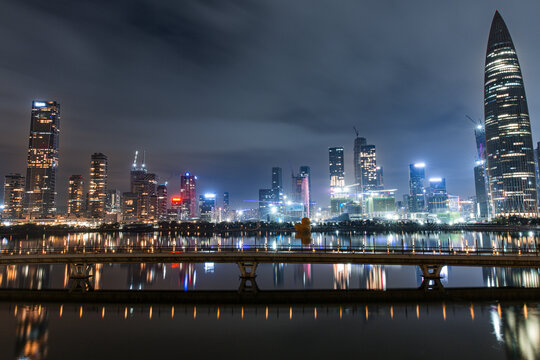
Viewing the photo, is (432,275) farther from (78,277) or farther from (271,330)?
(78,277)

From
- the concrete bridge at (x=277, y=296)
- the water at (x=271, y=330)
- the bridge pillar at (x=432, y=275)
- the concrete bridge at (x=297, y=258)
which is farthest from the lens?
the concrete bridge at (x=277, y=296)

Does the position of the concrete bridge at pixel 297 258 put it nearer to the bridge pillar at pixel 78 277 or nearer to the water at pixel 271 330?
the bridge pillar at pixel 78 277

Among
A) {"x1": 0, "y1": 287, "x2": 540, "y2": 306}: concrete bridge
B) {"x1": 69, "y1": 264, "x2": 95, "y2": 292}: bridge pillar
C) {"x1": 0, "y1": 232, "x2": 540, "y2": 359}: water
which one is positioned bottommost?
{"x1": 0, "y1": 232, "x2": 540, "y2": 359}: water

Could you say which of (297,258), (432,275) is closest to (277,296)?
(297,258)

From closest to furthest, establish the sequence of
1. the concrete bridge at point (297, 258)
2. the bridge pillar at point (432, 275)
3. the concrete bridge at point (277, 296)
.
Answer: the concrete bridge at point (297, 258) → the bridge pillar at point (432, 275) → the concrete bridge at point (277, 296)

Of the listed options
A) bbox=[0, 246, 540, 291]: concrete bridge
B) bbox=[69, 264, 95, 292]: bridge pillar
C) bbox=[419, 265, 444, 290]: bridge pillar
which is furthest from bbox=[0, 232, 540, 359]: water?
bbox=[0, 246, 540, 291]: concrete bridge

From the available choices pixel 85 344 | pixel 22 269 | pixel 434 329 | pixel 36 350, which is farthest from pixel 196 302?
pixel 22 269

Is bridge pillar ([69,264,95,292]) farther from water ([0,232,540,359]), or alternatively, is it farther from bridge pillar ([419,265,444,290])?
bridge pillar ([419,265,444,290])

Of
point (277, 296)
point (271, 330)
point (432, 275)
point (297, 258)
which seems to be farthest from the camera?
point (277, 296)

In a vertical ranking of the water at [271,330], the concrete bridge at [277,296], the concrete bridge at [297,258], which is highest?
the concrete bridge at [297,258]

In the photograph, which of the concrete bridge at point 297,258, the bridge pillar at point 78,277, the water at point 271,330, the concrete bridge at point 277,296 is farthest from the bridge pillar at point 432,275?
the bridge pillar at point 78,277

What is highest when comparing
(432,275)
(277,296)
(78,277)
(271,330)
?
(432,275)

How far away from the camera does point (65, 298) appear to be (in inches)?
1858

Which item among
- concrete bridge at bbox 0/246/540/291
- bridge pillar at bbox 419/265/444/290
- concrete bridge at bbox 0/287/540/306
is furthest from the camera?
concrete bridge at bbox 0/287/540/306
